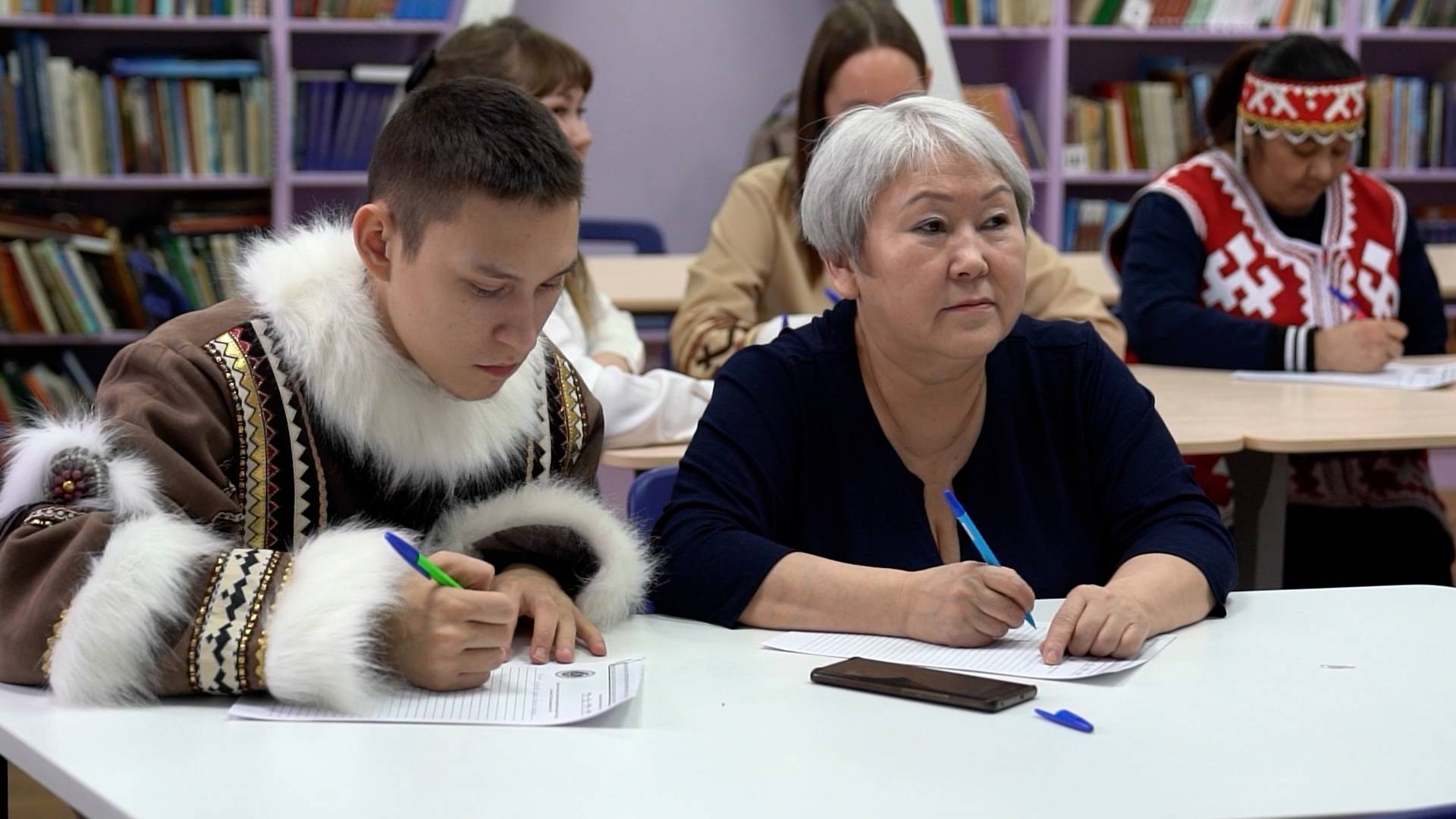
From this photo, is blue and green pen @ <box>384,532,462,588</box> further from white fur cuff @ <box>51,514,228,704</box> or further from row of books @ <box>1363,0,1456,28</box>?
row of books @ <box>1363,0,1456,28</box>

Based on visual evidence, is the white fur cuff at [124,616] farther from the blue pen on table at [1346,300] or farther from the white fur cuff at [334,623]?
the blue pen on table at [1346,300]

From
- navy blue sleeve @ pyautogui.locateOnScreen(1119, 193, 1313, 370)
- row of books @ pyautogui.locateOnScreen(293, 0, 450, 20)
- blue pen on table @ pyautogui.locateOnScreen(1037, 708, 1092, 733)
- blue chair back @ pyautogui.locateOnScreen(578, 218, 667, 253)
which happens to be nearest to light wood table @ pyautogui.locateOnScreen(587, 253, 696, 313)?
blue chair back @ pyautogui.locateOnScreen(578, 218, 667, 253)

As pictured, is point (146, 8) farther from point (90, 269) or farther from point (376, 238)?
point (376, 238)

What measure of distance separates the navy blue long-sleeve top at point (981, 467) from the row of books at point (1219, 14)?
3.90m

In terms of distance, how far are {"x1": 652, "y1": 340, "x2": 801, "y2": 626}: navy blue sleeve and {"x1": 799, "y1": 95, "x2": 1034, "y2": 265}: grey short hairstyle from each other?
0.55ft

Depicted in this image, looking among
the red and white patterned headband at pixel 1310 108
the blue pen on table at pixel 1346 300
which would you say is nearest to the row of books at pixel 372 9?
the red and white patterned headband at pixel 1310 108

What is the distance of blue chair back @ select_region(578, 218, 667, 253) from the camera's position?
15.1ft

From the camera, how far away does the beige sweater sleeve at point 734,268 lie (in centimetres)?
308

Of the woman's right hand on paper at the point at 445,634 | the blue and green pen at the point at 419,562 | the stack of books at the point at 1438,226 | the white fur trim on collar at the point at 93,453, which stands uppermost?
the white fur trim on collar at the point at 93,453

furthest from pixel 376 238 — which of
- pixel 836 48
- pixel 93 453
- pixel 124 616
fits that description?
pixel 836 48

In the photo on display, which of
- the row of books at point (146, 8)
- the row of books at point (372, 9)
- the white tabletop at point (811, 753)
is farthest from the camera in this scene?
the row of books at point (372, 9)

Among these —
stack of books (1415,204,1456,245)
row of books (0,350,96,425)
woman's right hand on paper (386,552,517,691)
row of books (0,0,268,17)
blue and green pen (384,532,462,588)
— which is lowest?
row of books (0,350,96,425)

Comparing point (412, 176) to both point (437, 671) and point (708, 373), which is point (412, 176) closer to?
point (437, 671)

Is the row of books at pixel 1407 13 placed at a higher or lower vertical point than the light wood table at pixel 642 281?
higher
